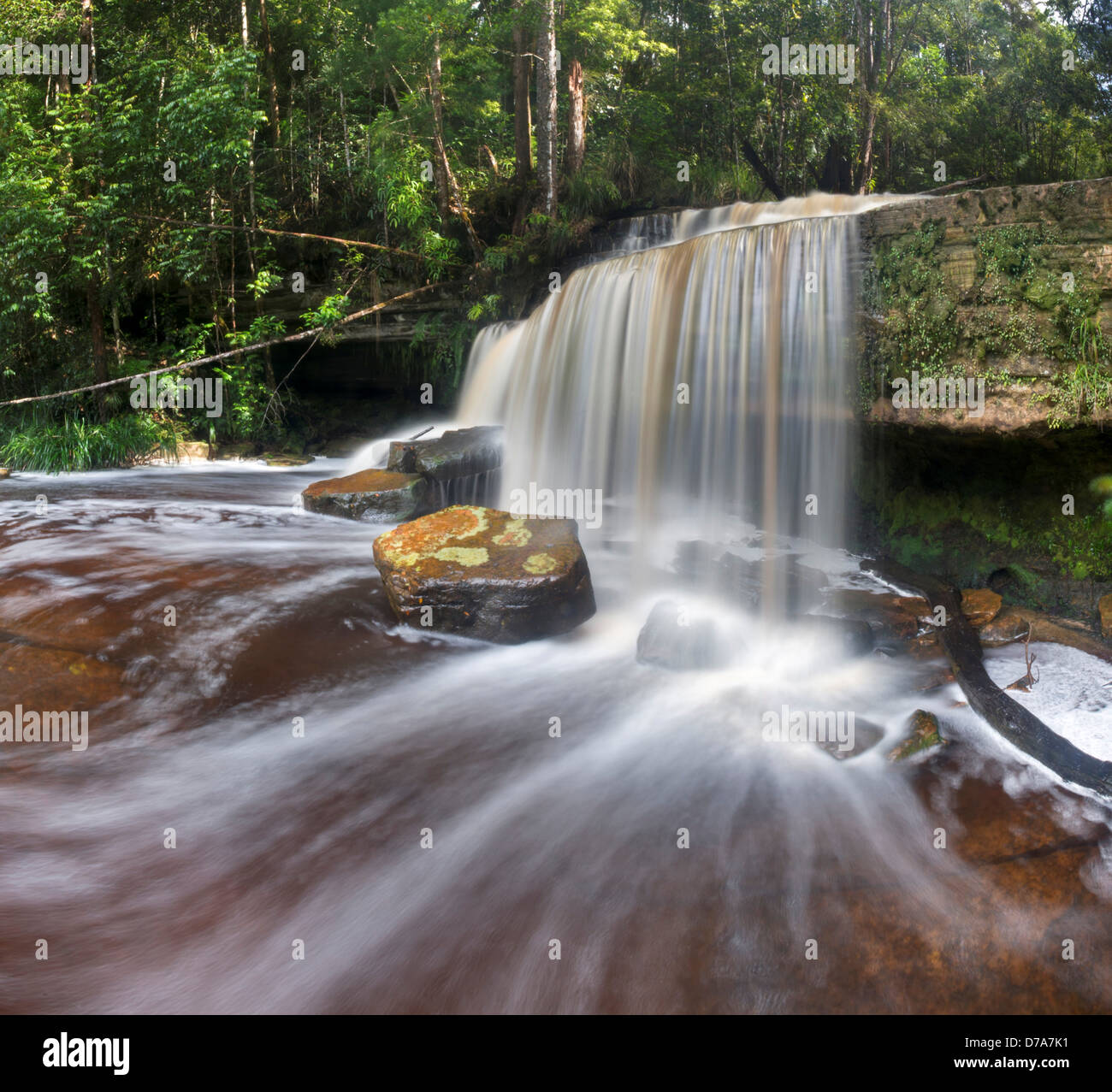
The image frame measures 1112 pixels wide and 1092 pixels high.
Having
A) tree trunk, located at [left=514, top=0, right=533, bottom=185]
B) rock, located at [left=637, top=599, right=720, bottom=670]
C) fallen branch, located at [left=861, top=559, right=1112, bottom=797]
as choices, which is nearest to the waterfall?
fallen branch, located at [left=861, top=559, right=1112, bottom=797]

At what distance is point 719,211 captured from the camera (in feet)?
38.7

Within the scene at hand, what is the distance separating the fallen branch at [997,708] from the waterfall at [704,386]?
1633mm

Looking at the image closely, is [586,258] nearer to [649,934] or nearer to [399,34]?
[399,34]

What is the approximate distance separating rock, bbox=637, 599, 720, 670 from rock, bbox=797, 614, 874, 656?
87 centimetres

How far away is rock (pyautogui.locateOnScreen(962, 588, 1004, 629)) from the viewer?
18.6 ft

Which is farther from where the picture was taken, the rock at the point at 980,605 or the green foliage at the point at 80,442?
the green foliage at the point at 80,442

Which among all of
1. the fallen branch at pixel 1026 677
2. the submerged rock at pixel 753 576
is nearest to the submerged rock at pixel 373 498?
the submerged rock at pixel 753 576

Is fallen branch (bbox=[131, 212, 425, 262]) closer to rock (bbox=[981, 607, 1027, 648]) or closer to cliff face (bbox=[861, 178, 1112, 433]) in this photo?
cliff face (bbox=[861, 178, 1112, 433])

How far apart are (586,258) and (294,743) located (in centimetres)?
1031

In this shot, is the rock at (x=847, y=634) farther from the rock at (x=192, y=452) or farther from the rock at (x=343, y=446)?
the rock at (x=192, y=452)

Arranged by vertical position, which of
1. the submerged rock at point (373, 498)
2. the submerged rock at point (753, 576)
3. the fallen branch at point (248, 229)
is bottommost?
the submerged rock at point (753, 576)

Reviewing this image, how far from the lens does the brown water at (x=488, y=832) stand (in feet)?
8.57

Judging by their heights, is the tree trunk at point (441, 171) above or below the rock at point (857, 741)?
above

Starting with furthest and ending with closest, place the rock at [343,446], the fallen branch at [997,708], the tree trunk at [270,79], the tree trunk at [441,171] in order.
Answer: the tree trunk at [270,79] → the rock at [343,446] → the tree trunk at [441,171] → the fallen branch at [997,708]
